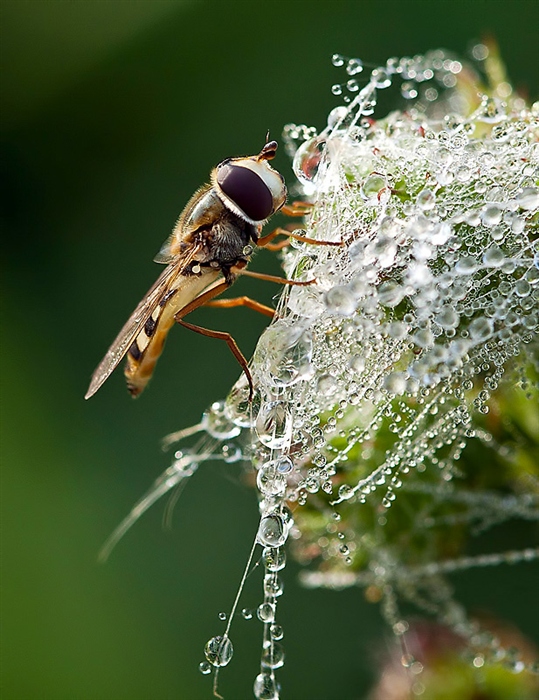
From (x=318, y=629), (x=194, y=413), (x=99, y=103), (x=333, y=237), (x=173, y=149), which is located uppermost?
(x=333, y=237)

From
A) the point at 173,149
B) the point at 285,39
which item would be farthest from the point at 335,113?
the point at 173,149

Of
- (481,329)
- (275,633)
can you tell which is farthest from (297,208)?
(275,633)

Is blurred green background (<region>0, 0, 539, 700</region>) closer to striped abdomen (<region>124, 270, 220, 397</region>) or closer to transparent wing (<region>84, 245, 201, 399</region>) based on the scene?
striped abdomen (<region>124, 270, 220, 397</region>)

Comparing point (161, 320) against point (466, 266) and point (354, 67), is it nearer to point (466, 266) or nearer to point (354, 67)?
point (354, 67)

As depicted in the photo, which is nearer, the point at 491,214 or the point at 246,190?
the point at 491,214

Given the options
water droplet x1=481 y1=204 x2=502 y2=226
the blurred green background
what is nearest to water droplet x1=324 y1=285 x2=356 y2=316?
water droplet x1=481 y1=204 x2=502 y2=226

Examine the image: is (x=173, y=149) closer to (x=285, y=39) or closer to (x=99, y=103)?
(x=99, y=103)

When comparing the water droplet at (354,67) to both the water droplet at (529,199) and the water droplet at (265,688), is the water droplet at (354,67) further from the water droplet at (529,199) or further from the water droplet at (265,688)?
the water droplet at (265,688)

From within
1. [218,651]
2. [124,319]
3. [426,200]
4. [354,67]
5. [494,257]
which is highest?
[354,67]
